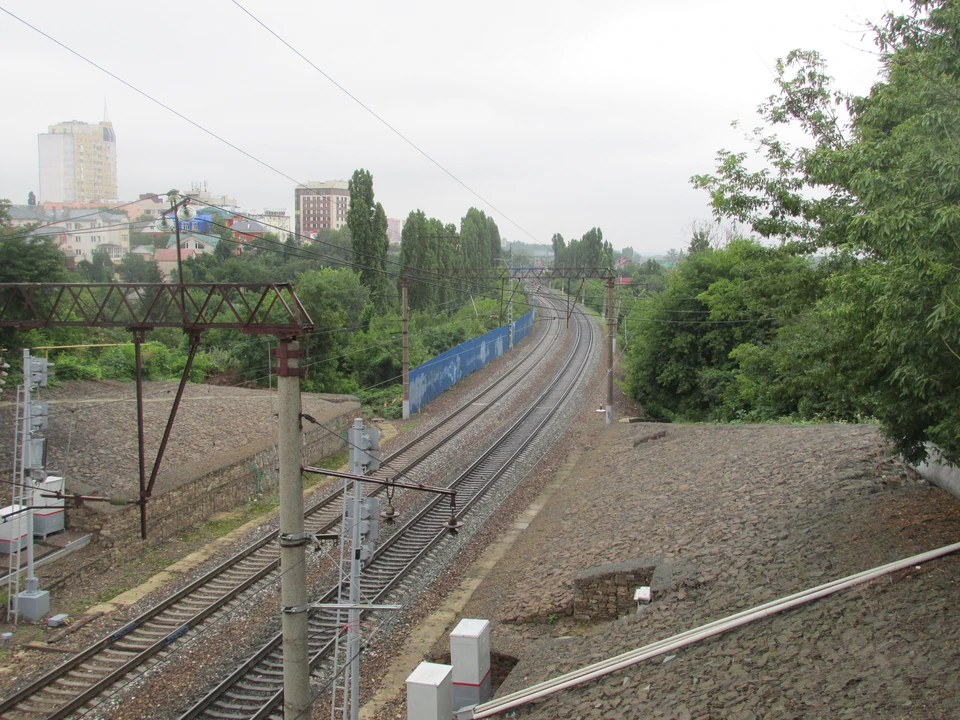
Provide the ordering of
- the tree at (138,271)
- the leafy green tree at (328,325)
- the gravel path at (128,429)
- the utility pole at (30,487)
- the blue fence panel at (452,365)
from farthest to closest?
1. the tree at (138,271)
2. the leafy green tree at (328,325)
3. the blue fence panel at (452,365)
4. the gravel path at (128,429)
5. the utility pole at (30,487)

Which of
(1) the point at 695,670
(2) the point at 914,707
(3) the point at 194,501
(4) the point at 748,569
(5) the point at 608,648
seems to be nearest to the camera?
(2) the point at 914,707

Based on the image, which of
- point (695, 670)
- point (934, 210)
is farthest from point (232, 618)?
point (934, 210)

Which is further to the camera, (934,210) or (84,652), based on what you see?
(84,652)

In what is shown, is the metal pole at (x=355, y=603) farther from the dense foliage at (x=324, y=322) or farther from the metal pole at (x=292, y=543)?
the dense foliage at (x=324, y=322)

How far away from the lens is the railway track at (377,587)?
962 cm

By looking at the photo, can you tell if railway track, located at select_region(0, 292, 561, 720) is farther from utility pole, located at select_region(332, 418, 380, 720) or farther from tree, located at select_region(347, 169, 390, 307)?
tree, located at select_region(347, 169, 390, 307)

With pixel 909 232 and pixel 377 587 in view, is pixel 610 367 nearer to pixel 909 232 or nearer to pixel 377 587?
pixel 377 587

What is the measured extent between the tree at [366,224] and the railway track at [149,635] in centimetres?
2719

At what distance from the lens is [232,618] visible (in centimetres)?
Answer: 1202

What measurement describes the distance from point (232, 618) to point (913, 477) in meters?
11.7

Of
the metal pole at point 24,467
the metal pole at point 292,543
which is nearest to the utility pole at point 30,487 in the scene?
Result: the metal pole at point 24,467

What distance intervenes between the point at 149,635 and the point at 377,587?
3.77m

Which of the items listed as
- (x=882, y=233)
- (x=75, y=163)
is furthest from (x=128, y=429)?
(x=75, y=163)

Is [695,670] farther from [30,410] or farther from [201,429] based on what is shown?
[201,429]
